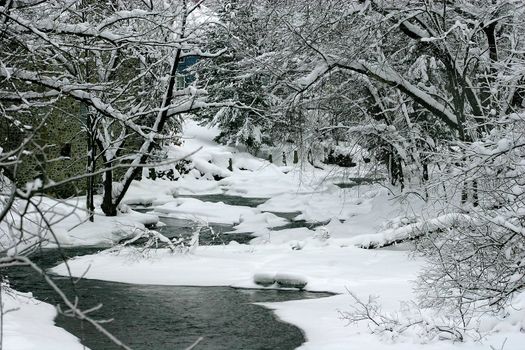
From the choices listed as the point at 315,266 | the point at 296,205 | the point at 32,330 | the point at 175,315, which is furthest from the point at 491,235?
the point at 296,205

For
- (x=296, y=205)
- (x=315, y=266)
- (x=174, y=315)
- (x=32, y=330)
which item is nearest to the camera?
(x=32, y=330)

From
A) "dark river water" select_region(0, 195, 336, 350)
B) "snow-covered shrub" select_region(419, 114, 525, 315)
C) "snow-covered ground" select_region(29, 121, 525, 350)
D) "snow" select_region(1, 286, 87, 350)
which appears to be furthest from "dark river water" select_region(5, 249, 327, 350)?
"snow-covered shrub" select_region(419, 114, 525, 315)

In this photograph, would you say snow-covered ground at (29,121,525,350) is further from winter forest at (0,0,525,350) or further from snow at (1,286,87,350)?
snow at (1,286,87,350)

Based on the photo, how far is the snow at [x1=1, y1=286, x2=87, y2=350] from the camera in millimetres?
6290

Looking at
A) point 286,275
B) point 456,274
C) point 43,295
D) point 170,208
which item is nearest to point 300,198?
point 170,208

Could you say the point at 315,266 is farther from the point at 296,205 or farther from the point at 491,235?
the point at 296,205

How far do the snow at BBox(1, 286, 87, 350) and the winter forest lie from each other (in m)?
0.04

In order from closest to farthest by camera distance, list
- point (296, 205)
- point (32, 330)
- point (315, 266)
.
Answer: point (32, 330) < point (315, 266) < point (296, 205)

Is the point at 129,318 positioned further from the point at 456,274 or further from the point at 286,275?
the point at 456,274

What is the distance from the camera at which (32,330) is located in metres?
6.96

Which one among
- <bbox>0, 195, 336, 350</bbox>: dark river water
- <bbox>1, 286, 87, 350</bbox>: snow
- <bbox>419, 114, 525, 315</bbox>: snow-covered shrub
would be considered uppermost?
<bbox>419, 114, 525, 315</bbox>: snow-covered shrub

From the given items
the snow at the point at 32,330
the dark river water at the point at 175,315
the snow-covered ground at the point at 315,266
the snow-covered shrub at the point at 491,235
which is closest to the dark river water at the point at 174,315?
the dark river water at the point at 175,315

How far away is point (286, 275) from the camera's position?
10672 millimetres

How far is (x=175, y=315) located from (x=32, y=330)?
226 centimetres
